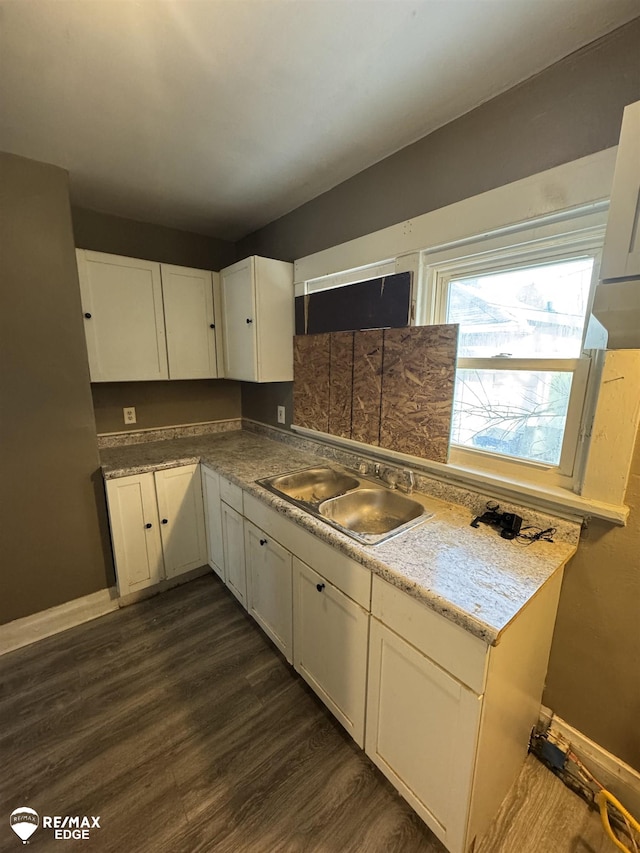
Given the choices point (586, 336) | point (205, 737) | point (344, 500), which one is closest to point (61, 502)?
point (205, 737)

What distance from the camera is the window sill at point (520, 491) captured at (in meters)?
1.12

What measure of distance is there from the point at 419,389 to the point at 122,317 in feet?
6.09

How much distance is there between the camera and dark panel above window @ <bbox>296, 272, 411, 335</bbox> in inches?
65.3

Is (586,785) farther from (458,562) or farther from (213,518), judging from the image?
(213,518)

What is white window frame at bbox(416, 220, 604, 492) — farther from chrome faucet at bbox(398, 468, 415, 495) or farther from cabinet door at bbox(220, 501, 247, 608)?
cabinet door at bbox(220, 501, 247, 608)

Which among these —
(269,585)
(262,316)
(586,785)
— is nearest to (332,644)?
(269,585)

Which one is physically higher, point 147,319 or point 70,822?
point 147,319

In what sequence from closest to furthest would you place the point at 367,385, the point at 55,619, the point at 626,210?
the point at 626,210 < the point at 367,385 < the point at 55,619

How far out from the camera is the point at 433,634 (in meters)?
0.98

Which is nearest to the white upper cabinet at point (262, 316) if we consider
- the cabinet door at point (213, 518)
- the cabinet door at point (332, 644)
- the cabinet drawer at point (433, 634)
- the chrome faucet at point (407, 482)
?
the cabinet door at point (213, 518)

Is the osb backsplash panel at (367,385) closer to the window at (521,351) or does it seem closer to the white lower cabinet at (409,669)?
the window at (521,351)

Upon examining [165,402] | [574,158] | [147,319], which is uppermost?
[574,158]

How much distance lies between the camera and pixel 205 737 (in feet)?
4.64

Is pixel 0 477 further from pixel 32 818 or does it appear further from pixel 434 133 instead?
pixel 434 133
